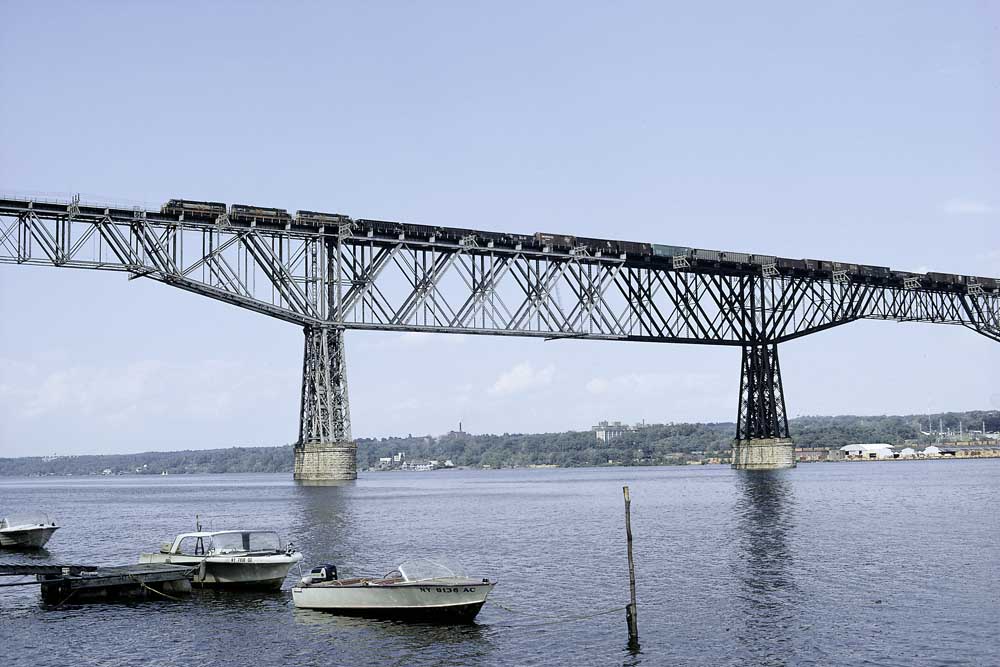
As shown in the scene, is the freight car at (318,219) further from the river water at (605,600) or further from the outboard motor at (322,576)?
the outboard motor at (322,576)

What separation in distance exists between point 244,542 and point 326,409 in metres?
60.4

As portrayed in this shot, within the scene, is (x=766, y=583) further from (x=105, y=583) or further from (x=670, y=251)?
(x=670, y=251)

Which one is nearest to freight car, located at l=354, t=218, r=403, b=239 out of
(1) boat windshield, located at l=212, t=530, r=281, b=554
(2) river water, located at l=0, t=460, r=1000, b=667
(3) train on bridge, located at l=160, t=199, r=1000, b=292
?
(3) train on bridge, located at l=160, t=199, r=1000, b=292

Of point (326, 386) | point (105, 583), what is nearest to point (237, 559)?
point (105, 583)

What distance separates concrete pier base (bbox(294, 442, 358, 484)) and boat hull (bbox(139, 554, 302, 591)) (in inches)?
2379

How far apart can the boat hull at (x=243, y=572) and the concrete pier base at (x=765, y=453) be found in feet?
344

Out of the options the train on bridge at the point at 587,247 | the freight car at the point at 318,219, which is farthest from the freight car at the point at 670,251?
the freight car at the point at 318,219

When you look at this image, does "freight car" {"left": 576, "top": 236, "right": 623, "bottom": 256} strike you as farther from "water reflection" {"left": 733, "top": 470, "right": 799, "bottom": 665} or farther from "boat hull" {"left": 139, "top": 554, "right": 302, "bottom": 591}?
"boat hull" {"left": 139, "top": 554, "right": 302, "bottom": 591}

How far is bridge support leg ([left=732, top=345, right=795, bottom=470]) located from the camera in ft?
445

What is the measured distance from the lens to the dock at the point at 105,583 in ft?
131

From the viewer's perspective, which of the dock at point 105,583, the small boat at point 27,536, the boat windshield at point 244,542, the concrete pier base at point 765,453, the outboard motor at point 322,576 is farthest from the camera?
the concrete pier base at point 765,453

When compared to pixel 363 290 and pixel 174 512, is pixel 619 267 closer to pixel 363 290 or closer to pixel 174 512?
pixel 363 290

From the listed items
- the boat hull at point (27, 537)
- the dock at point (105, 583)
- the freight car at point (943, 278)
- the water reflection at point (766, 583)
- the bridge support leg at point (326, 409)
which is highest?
the freight car at point (943, 278)

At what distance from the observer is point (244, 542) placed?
139 ft
